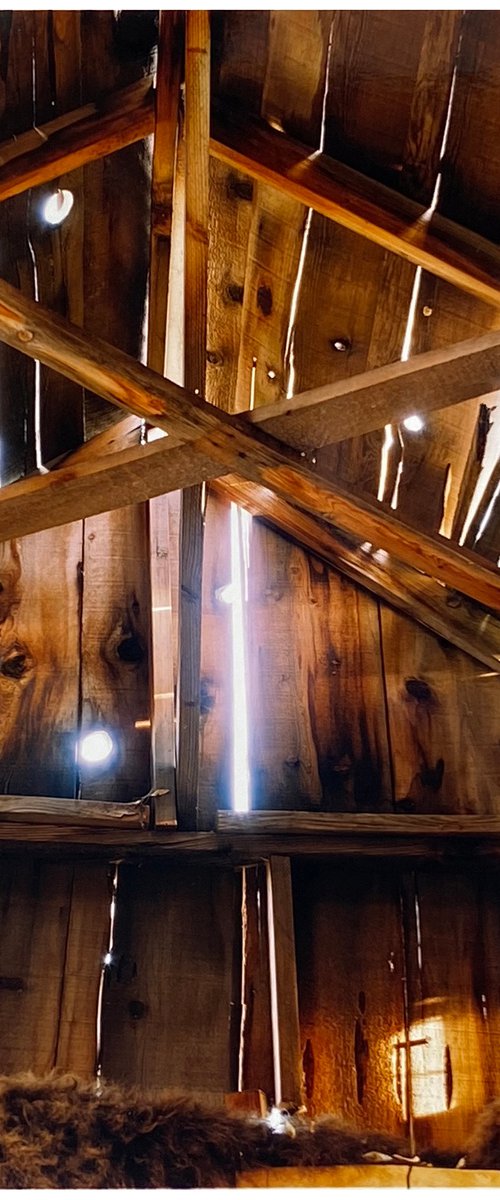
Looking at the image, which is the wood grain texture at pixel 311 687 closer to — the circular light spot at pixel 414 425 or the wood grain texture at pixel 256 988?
the wood grain texture at pixel 256 988

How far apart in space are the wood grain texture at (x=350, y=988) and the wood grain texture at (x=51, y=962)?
50 centimetres

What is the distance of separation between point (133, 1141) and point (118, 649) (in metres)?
1.44

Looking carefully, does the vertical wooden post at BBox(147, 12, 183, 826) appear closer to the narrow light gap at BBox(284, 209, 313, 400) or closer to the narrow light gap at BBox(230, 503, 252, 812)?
the narrow light gap at BBox(230, 503, 252, 812)

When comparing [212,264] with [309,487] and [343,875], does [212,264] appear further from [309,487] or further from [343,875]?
[343,875]

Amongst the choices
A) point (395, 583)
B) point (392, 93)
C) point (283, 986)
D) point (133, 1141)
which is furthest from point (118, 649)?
point (392, 93)

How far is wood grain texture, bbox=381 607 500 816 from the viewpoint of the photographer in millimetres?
3107

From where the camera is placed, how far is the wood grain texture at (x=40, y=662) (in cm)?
304

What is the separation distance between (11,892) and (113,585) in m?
0.93

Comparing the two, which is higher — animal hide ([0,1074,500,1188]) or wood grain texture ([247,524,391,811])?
wood grain texture ([247,524,391,811])

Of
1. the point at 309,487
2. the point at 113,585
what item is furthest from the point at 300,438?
the point at 113,585

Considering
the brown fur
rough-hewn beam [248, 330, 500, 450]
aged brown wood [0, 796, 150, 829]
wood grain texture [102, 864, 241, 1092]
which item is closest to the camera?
the brown fur

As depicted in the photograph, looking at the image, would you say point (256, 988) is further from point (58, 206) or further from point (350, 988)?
point (58, 206)

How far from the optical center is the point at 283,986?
2.71 m

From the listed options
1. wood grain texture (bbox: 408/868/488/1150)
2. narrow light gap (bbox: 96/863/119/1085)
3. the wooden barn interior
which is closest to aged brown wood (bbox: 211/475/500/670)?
the wooden barn interior
